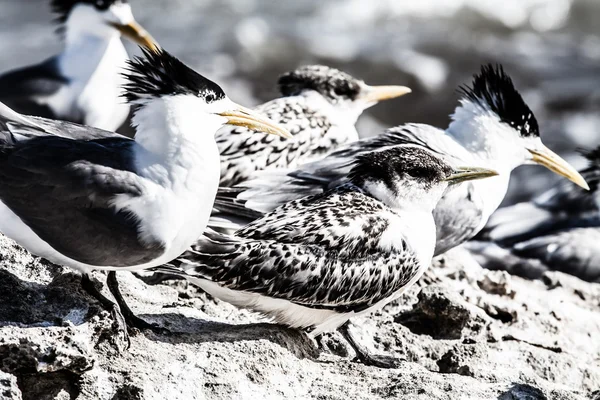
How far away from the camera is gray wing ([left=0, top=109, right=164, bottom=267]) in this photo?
157 inches

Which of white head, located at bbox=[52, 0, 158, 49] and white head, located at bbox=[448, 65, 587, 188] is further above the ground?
white head, located at bbox=[448, 65, 587, 188]

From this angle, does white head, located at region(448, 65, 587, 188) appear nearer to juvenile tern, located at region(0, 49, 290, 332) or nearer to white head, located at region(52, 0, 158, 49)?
juvenile tern, located at region(0, 49, 290, 332)

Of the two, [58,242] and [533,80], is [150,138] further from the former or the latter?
[533,80]

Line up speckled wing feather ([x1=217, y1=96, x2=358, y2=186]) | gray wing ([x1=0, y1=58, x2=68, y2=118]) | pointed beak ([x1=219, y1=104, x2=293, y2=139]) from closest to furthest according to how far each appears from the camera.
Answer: pointed beak ([x1=219, y1=104, x2=293, y2=139]) < speckled wing feather ([x1=217, y1=96, x2=358, y2=186]) < gray wing ([x1=0, y1=58, x2=68, y2=118])

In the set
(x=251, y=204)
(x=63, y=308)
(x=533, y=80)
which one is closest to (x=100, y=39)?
(x=251, y=204)

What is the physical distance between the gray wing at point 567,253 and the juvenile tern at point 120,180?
3.61 meters

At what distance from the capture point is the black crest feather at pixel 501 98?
6.45m

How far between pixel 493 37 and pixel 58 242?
1160cm

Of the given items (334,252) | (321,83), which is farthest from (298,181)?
(321,83)

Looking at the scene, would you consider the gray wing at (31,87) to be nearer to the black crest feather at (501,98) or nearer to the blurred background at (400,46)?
the black crest feather at (501,98)

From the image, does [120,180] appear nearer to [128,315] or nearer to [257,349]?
[128,315]

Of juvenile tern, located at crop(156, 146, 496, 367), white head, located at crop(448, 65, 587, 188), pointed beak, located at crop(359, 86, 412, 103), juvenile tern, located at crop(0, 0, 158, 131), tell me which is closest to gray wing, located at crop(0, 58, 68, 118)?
juvenile tern, located at crop(0, 0, 158, 131)

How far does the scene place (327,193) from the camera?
16.7 feet

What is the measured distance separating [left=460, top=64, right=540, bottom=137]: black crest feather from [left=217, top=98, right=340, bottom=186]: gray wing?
950mm
